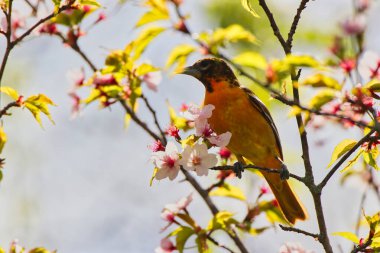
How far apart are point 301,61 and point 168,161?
1.04 m

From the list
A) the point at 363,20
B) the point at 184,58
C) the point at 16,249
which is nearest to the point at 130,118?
the point at 184,58

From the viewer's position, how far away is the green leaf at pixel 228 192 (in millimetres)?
4320

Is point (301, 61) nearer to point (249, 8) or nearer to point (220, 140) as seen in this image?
point (249, 8)

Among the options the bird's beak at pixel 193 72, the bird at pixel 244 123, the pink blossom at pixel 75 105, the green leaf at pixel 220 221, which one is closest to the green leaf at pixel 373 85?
the green leaf at pixel 220 221

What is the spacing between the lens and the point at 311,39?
2.57 meters

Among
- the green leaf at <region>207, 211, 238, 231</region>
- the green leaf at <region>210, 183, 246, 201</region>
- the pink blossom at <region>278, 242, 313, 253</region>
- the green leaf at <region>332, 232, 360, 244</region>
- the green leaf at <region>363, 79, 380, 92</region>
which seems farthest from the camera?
the green leaf at <region>210, 183, 246, 201</region>

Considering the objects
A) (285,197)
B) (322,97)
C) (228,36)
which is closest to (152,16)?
(228,36)

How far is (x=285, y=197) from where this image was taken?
4.92 meters

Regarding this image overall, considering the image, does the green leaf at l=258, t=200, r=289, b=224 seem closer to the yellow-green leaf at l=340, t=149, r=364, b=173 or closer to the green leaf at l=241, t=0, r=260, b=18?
the yellow-green leaf at l=340, t=149, r=364, b=173

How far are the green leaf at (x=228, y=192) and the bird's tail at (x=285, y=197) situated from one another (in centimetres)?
51

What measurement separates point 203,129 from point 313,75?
87 cm

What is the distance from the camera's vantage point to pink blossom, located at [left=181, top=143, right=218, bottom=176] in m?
2.93

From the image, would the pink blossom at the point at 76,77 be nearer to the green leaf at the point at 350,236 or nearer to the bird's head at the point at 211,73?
the bird's head at the point at 211,73

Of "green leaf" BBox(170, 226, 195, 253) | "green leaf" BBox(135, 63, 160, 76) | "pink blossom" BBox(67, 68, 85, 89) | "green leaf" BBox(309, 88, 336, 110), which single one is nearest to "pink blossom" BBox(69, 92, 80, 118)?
"pink blossom" BBox(67, 68, 85, 89)
